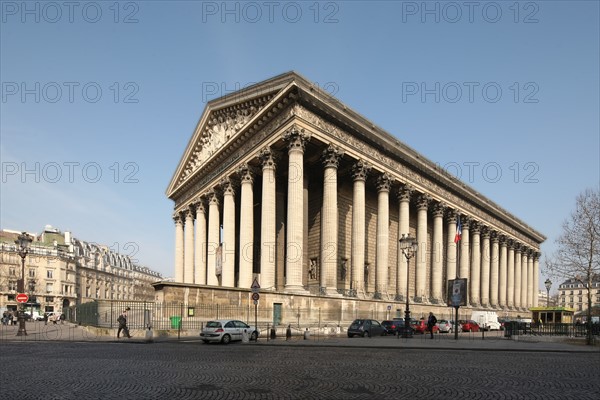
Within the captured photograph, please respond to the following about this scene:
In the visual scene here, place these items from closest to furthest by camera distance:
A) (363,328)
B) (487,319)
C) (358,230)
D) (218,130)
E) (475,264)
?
(363,328), (358,230), (218,130), (487,319), (475,264)

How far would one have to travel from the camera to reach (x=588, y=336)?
28500 millimetres

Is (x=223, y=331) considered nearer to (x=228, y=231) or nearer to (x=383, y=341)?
(x=383, y=341)

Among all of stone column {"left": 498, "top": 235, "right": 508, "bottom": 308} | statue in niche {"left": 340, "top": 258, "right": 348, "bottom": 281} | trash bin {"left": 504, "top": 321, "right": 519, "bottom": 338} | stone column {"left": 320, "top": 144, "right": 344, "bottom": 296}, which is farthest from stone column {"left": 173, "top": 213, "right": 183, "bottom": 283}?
stone column {"left": 498, "top": 235, "right": 508, "bottom": 308}

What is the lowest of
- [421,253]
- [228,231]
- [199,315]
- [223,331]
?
[199,315]

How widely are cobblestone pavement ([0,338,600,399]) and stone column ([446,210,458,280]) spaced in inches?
1507

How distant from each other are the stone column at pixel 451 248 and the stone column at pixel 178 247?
3103cm

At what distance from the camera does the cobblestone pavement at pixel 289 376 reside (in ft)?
35.0

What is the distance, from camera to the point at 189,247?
5938cm

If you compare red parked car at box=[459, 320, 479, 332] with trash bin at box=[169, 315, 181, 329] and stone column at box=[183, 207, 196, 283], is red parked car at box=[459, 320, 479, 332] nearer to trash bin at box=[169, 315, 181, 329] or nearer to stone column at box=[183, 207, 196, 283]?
trash bin at box=[169, 315, 181, 329]

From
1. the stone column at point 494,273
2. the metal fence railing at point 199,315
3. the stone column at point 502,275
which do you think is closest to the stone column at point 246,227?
the metal fence railing at point 199,315

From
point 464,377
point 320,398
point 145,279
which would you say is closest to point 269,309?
point 464,377

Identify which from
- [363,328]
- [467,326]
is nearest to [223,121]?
[363,328]

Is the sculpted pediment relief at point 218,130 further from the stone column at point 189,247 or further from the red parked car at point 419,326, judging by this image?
the red parked car at point 419,326

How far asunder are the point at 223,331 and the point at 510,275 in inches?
2403
